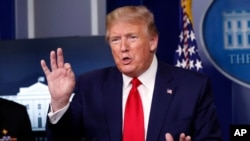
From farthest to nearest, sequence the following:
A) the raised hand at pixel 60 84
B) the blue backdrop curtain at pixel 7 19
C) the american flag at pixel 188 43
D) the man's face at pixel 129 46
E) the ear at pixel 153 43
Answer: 1. the blue backdrop curtain at pixel 7 19
2. the american flag at pixel 188 43
3. the ear at pixel 153 43
4. the man's face at pixel 129 46
5. the raised hand at pixel 60 84

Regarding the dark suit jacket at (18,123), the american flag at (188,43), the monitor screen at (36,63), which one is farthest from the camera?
the american flag at (188,43)

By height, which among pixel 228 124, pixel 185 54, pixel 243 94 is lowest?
pixel 228 124

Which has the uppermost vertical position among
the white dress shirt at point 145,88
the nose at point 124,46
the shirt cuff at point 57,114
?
the nose at point 124,46

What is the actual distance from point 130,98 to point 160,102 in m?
0.13

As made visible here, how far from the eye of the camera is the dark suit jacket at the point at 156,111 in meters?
1.96

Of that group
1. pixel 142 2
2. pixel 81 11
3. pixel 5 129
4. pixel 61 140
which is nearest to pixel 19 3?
pixel 81 11

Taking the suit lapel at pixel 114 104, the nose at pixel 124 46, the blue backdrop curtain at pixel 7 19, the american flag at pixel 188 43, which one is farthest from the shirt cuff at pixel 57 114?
the blue backdrop curtain at pixel 7 19

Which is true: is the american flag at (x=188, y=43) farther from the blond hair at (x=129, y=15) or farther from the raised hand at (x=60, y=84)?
the raised hand at (x=60, y=84)

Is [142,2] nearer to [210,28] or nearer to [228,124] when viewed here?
[210,28]

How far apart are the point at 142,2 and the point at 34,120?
1.20 metres

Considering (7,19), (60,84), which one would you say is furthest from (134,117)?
(7,19)

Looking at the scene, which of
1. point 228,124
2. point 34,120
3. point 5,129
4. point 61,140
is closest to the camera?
point 61,140

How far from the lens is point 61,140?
1918 millimetres

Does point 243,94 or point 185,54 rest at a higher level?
point 185,54
